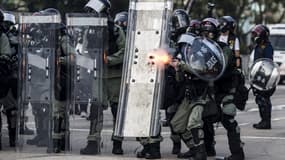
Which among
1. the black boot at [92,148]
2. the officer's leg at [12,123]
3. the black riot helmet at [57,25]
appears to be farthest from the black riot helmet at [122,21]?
the officer's leg at [12,123]

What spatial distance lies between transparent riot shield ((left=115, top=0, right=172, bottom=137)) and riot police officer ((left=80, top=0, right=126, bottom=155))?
0.81 ft

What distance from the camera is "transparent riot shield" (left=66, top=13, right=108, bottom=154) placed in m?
9.26

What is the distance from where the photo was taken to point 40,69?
365 inches

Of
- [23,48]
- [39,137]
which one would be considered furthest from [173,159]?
[23,48]

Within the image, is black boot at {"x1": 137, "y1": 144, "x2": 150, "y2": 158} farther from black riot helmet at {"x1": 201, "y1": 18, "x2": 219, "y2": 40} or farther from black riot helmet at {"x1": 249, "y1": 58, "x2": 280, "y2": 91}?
black riot helmet at {"x1": 249, "y1": 58, "x2": 280, "y2": 91}

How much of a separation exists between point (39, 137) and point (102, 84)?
1093mm

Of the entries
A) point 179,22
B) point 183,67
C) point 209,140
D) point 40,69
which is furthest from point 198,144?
point 40,69

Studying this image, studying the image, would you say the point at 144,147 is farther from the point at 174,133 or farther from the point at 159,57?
the point at 159,57

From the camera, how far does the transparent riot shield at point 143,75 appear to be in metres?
8.98

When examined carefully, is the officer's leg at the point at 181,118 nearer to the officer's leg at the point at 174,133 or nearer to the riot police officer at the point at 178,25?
the officer's leg at the point at 174,133

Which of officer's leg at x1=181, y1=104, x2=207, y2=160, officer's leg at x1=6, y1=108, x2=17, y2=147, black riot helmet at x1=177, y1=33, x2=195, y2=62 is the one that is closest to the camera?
officer's leg at x1=181, y1=104, x2=207, y2=160

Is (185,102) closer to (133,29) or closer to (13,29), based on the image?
(133,29)

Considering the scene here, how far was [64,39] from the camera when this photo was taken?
9.48 metres

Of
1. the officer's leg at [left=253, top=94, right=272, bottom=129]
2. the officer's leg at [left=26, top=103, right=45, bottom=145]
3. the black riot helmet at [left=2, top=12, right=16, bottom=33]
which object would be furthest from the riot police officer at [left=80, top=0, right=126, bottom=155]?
the officer's leg at [left=253, top=94, right=272, bottom=129]
